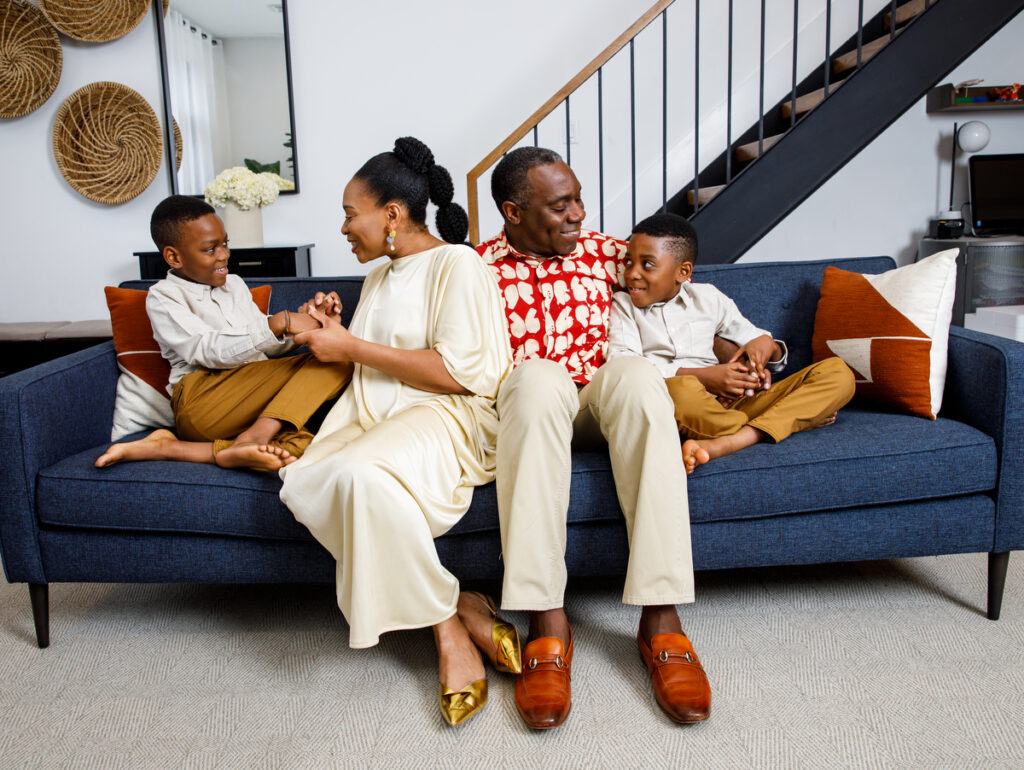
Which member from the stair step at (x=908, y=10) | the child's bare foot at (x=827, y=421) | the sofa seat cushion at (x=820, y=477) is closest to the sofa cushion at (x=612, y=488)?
the sofa seat cushion at (x=820, y=477)

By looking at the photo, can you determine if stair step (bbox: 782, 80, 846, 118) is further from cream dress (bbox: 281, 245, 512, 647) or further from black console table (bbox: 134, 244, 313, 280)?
black console table (bbox: 134, 244, 313, 280)

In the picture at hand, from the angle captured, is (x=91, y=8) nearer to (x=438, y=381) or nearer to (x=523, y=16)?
(x=523, y=16)

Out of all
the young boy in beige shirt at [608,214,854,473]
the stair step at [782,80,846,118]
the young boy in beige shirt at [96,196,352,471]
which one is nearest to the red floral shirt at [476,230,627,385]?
the young boy in beige shirt at [608,214,854,473]

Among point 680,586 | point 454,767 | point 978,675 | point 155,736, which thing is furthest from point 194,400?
point 978,675

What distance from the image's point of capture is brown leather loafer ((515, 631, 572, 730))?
4.69 ft

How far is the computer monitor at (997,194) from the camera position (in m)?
4.32

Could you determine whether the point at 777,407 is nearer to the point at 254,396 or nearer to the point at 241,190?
the point at 254,396

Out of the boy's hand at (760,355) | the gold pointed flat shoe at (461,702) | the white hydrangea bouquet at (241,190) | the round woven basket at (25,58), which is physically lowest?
the gold pointed flat shoe at (461,702)

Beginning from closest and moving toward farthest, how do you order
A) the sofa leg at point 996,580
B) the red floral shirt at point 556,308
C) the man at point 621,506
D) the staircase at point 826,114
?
the man at point 621,506
the sofa leg at point 996,580
the red floral shirt at point 556,308
the staircase at point 826,114

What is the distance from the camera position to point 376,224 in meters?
1.79

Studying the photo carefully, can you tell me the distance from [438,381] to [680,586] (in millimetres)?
644

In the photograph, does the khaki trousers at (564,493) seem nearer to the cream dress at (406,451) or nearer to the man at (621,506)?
the man at (621,506)

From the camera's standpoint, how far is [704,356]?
2074 mm

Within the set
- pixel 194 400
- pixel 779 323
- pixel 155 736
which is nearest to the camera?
pixel 155 736
